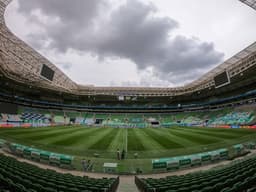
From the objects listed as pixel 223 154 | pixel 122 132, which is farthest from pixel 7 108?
pixel 223 154

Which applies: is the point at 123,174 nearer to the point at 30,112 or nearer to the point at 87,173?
the point at 87,173

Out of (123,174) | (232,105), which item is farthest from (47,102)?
(232,105)

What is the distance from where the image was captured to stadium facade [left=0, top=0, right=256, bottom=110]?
30.2 metres

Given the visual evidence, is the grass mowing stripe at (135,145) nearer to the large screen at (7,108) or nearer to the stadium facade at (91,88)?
the stadium facade at (91,88)

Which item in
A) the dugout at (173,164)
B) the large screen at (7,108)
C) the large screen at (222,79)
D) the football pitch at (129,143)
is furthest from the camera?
the large screen at (7,108)

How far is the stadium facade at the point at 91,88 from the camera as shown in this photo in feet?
99.1

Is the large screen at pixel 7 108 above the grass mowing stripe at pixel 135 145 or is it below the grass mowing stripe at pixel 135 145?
above

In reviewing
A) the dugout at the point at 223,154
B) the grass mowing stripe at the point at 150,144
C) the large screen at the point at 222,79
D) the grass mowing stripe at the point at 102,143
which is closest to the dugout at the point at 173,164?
the dugout at the point at 223,154

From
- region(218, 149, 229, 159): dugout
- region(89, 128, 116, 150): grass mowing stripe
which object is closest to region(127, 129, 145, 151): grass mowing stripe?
region(89, 128, 116, 150): grass mowing stripe

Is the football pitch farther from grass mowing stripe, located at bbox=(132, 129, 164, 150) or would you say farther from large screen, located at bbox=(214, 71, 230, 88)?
large screen, located at bbox=(214, 71, 230, 88)

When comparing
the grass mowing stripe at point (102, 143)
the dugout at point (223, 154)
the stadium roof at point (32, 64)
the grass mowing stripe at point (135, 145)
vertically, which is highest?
the stadium roof at point (32, 64)

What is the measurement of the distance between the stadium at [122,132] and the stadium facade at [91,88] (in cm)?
23

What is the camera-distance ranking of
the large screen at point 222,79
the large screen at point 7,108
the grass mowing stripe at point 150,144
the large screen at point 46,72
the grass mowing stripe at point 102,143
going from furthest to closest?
the large screen at point 7,108 → the large screen at point 222,79 → the large screen at point 46,72 → the grass mowing stripe at point 150,144 → the grass mowing stripe at point 102,143

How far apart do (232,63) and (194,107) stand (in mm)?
33444
